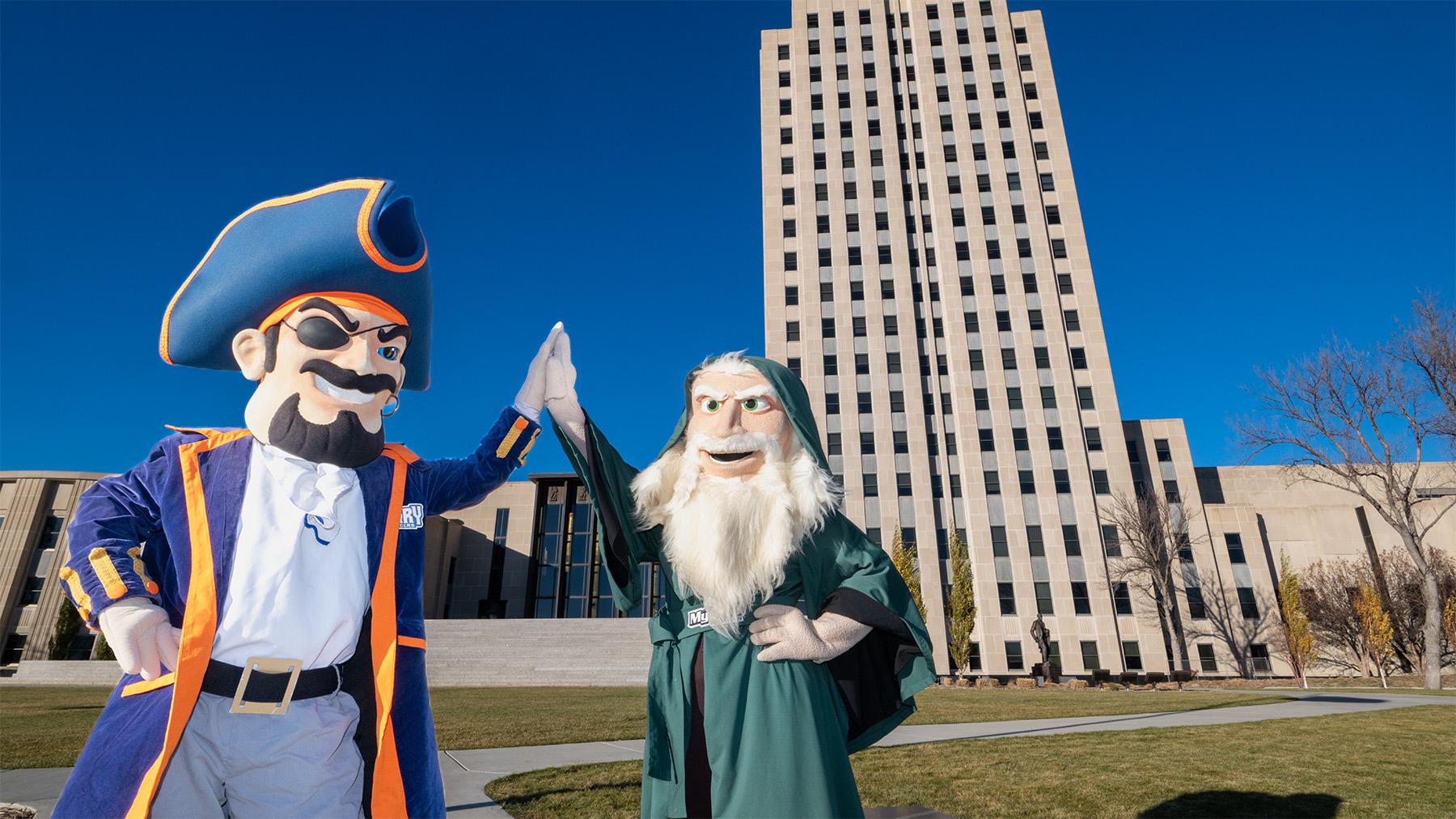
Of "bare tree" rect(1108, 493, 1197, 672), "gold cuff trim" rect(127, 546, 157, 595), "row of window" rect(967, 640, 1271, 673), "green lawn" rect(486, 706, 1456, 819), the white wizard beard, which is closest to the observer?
"gold cuff trim" rect(127, 546, 157, 595)

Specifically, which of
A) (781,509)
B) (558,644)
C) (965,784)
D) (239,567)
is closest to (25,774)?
(239,567)

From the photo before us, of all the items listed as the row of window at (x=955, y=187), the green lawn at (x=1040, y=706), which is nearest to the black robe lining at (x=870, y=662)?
the green lawn at (x=1040, y=706)

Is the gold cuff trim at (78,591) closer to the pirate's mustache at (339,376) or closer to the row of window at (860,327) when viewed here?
the pirate's mustache at (339,376)

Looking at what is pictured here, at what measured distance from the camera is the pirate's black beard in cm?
252

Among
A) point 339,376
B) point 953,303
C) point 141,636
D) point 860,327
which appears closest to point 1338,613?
point 953,303

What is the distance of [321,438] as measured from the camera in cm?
254

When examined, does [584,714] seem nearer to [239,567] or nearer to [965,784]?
[965,784]

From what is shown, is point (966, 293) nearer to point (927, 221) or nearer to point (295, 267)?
point (927, 221)

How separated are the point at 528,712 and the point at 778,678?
1025cm

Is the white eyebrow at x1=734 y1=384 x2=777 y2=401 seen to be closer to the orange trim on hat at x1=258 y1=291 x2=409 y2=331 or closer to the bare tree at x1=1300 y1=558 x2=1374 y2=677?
the orange trim on hat at x1=258 y1=291 x2=409 y2=331

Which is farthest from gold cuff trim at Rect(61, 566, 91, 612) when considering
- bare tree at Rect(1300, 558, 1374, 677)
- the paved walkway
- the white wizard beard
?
bare tree at Rect(1300, 558, 1374, 677)

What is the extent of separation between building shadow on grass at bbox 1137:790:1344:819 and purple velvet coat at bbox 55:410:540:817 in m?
4.66

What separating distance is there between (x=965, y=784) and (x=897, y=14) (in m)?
53.4

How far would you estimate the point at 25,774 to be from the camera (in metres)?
5.43
